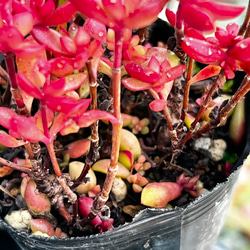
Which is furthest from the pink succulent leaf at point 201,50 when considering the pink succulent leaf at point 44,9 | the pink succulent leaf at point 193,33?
the pink succulent leaf at point 44,9

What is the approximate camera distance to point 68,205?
642 millimetres

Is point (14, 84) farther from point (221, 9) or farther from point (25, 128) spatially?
point (221, 9)

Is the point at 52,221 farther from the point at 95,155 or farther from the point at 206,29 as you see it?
the point at 206,29

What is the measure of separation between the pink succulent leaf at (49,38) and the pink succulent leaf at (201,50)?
110 mm

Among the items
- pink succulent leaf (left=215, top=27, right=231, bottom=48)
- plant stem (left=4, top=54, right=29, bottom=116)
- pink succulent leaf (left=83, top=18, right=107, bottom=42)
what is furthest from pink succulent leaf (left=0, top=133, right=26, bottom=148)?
pink succulent leaf (left=215, top=27, right=231, bottom=48)

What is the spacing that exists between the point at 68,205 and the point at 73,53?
37cm

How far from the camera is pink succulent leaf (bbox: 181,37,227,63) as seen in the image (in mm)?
346

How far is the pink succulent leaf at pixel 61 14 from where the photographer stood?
0.33m

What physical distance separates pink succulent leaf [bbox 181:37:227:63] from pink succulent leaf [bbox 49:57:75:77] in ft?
0.36

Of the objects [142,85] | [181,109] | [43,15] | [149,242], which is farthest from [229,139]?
[43,15]

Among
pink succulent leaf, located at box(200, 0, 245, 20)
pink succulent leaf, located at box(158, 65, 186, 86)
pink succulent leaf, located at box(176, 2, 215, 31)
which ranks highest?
pink succulent leaf, located at box(200, 0, 245, 20)

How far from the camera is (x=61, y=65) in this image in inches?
13.3

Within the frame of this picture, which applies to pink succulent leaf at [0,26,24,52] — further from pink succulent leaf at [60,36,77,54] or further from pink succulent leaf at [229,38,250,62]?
pink succulent leaf at [229,38,250,62]

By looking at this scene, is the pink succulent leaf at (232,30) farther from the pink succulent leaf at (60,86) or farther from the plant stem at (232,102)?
Answer: the pink succulent leaf at (60,86)
